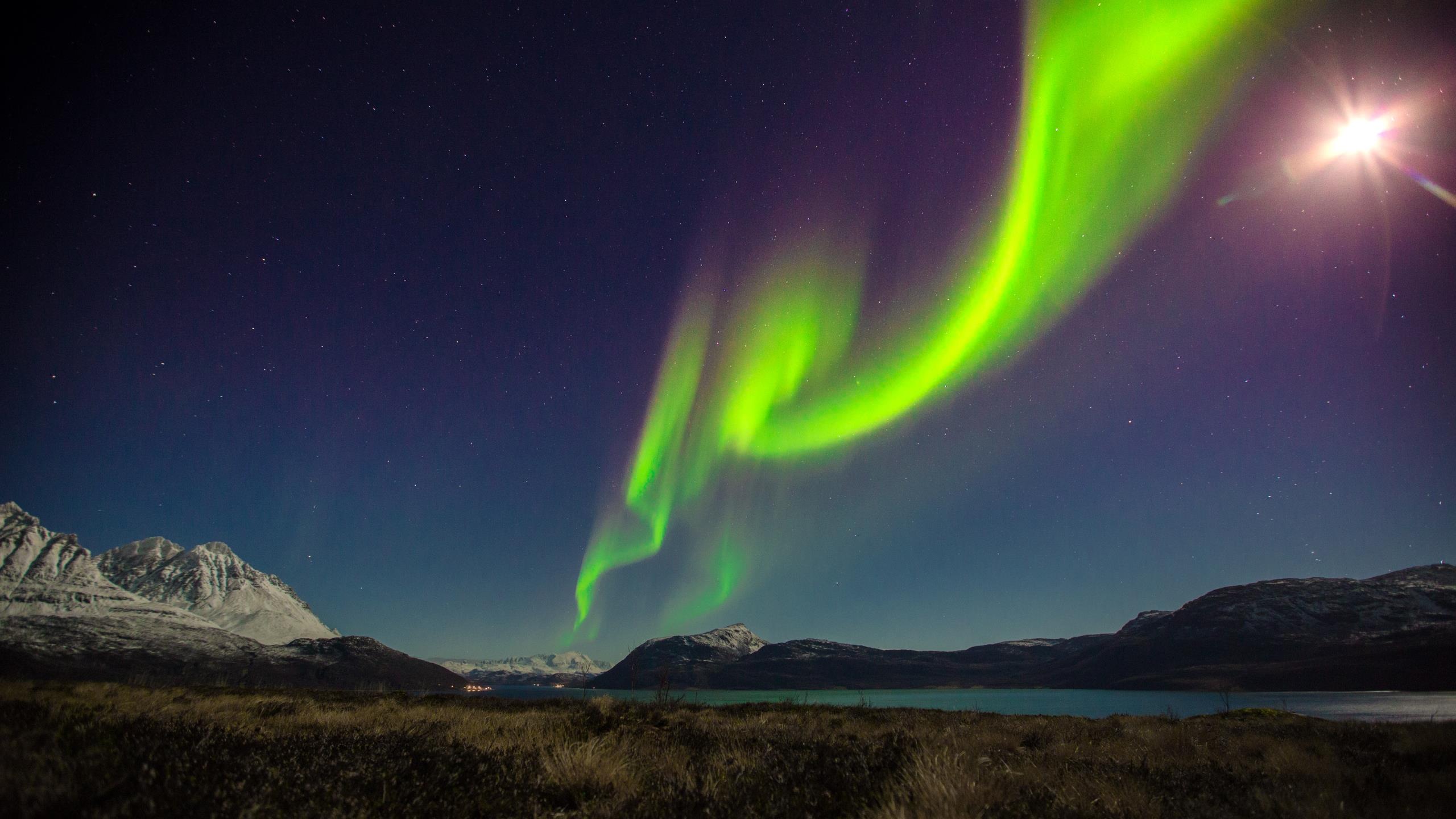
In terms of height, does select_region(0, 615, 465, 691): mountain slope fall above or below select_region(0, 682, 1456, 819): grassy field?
above

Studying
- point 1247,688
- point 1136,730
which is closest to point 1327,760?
point 1136,730

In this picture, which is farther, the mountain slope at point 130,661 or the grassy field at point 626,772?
the mountain slope at point 130,661

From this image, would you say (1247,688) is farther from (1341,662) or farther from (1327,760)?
(1327,760)

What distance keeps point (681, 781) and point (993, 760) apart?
244 inches

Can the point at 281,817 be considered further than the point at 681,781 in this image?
No

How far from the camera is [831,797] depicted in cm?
530

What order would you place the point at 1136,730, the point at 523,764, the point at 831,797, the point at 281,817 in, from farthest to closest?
the point at 1136,730
the point at 523,764
the point at 831,797
the point at 281,817

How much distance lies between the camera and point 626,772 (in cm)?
670

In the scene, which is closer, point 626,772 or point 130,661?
point 626,772

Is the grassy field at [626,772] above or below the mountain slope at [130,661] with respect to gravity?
below

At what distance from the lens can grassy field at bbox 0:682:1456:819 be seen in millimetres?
4234

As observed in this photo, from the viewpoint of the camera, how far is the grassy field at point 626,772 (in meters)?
4.23

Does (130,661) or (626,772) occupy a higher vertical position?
(130,661)

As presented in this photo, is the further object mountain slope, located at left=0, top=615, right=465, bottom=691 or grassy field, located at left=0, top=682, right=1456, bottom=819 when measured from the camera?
mountain slope, located at left=0, top=615, right=465, bottom=691
